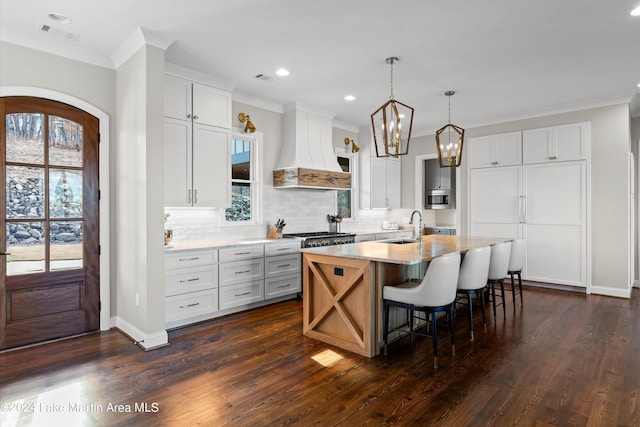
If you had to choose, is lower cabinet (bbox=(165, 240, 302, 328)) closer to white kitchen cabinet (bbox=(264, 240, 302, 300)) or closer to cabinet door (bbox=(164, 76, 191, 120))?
white kitchen cabinet (bbox=(264, 240, 302, 300))

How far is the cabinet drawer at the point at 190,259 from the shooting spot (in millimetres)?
3820

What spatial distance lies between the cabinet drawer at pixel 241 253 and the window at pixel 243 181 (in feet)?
2.28

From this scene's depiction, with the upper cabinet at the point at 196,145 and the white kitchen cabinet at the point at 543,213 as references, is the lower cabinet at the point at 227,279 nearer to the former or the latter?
the upper cabinet at the point at 196,145

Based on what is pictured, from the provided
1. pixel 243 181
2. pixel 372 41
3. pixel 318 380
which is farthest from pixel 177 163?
pixel 318 380

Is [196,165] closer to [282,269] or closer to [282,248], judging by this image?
[282,248]

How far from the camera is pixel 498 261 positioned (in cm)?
411

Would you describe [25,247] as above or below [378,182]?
below

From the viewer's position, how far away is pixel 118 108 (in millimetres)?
3838

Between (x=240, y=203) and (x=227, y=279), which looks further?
(x=240, y=203)

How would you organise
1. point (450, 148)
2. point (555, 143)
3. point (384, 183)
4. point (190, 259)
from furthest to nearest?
point (384, 183) → point (555, 143) → point (450, 148) → point (190, 259)

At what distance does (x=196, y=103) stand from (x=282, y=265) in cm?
226

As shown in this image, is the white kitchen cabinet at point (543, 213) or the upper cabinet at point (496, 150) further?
the upper cabinet at point (496, 150)

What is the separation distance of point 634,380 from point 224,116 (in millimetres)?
4587

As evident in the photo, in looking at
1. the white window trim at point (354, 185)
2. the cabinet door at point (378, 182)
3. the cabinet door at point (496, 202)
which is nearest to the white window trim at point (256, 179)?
the white window trim at point (354, 185)
